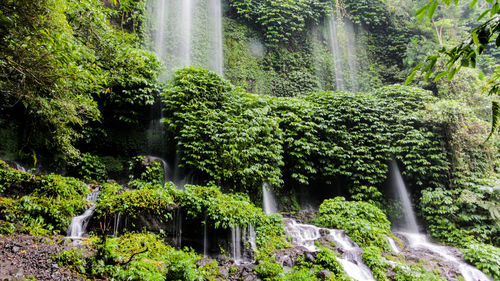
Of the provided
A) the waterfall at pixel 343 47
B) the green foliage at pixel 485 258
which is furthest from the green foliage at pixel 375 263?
the waterfall at pixel 343 47

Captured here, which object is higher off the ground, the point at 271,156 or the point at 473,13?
the point at 473,13

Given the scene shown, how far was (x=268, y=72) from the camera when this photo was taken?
15.8 meters

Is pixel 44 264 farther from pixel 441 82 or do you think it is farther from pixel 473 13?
pixel 473 13

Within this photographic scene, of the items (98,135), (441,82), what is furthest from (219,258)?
(441,82)

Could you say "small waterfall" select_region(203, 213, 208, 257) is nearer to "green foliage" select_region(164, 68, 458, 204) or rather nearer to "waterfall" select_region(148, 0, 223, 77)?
"green foliage" select_region(164, 68, 458, 204)

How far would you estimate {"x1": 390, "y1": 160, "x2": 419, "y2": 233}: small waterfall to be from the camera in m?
10.6

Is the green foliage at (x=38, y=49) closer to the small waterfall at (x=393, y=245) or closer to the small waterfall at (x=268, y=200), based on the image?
the small waterfall at (x=268, y=200)

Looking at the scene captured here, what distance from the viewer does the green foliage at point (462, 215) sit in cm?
886

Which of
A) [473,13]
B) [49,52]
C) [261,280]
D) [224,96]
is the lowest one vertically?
[261,280]

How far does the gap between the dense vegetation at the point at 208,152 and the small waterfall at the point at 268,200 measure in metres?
0.62

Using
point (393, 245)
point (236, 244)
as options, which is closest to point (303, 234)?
point (236, 244)

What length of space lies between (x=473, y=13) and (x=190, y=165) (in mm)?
24175

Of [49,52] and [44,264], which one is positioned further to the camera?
[49,52]

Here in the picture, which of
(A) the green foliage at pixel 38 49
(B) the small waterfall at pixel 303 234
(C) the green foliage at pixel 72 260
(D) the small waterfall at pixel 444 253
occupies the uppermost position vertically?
(A) the green foliage at pixel 38 49
